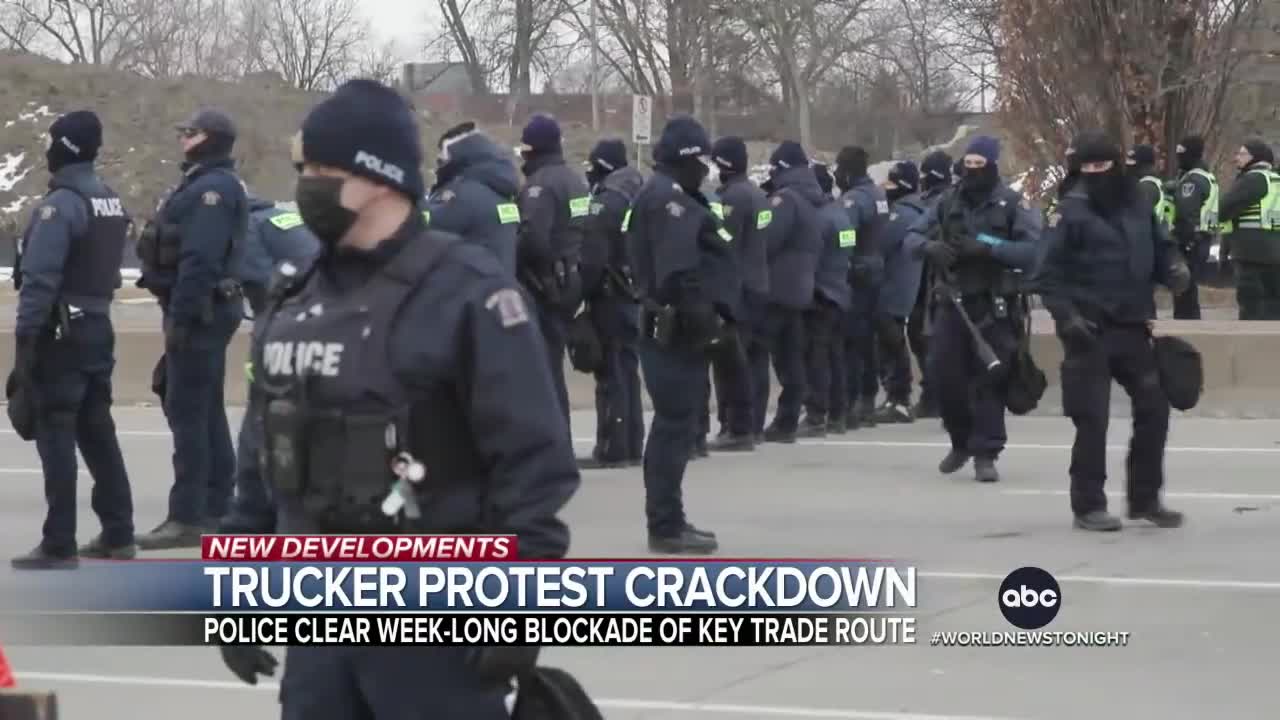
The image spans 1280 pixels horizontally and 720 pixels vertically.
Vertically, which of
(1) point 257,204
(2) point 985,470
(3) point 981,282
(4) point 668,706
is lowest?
(4) point 668,706

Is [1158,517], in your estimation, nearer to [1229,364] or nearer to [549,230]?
[549,230]

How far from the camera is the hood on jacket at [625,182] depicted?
14.9 meters

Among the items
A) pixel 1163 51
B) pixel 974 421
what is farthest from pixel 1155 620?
pixel 1163 51

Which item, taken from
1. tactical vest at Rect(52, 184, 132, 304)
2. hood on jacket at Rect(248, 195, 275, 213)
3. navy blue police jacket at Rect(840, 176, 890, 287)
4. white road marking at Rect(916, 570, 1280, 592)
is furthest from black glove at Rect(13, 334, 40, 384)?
navy blue police jacket at Rect(840, 176, 890, 287)

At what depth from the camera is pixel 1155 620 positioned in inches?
364

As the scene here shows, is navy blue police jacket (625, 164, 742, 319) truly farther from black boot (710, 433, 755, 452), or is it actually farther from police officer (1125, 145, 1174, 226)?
police officer (1125, 145, 1174, 226)

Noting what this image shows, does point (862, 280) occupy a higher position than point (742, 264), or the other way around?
point (742, 264)

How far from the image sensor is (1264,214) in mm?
19562

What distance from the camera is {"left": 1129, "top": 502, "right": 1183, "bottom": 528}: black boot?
Result: 1169 centimetres

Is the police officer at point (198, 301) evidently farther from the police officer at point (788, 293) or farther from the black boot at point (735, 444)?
the police officer at point (788, 293)

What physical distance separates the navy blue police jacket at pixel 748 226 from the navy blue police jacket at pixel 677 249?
3499mm

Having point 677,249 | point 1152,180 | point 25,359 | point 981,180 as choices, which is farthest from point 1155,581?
point 1152,180

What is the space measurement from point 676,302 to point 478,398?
6.01 metres

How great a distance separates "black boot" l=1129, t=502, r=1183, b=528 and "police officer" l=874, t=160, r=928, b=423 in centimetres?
542
